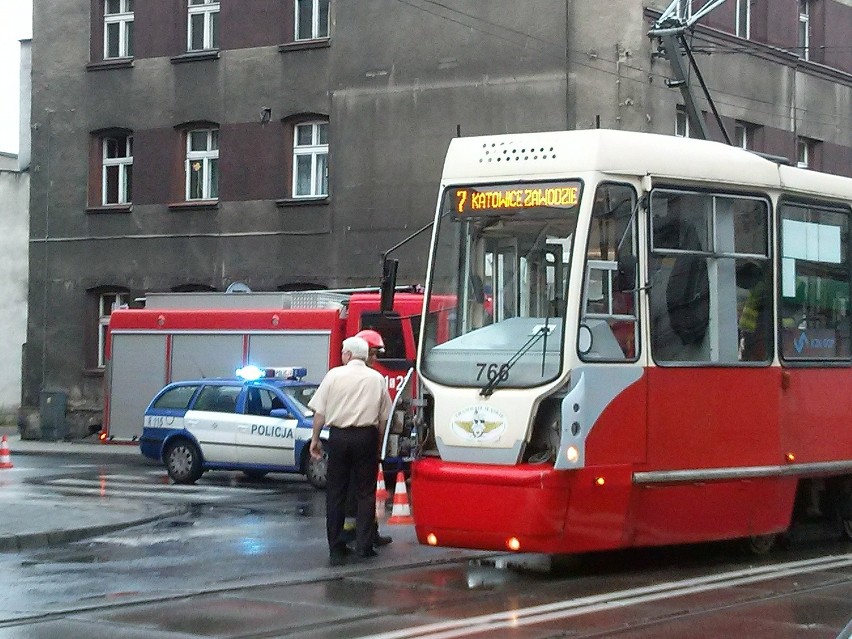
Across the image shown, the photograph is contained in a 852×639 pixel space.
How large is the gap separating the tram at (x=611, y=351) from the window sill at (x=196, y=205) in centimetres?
2196

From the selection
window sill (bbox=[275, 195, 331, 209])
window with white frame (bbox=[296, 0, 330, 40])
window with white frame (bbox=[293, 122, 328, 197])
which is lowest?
window sill (bbox=[275, 195, 331, 209])

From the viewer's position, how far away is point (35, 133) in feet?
117

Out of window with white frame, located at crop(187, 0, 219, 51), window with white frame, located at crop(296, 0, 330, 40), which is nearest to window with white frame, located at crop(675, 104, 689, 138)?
window with white frame, located at crop(296, 0, 330, 40)

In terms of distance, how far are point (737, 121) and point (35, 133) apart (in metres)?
16.1

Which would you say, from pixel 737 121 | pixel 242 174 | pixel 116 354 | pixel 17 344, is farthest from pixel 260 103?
pixel 17 344

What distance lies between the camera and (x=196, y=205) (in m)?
33.7

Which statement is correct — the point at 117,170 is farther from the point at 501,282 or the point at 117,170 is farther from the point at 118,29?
the point at 501,282

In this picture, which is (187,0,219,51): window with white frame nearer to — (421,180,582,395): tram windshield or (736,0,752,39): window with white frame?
(736,0,752,39): window with white frame

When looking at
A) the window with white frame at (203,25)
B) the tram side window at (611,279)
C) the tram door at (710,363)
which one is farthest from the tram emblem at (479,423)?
the window with white frame at (203,25)

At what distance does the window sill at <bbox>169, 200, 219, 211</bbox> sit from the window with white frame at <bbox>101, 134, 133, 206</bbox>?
61.7 inches

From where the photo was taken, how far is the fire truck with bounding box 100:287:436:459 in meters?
23.4

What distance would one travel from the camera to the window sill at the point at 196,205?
110 ft

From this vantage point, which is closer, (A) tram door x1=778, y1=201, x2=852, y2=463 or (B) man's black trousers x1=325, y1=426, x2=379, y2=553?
(B) man's black trousers x1=325, y1=426, x2=379, y2=553

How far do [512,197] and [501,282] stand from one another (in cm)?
65
